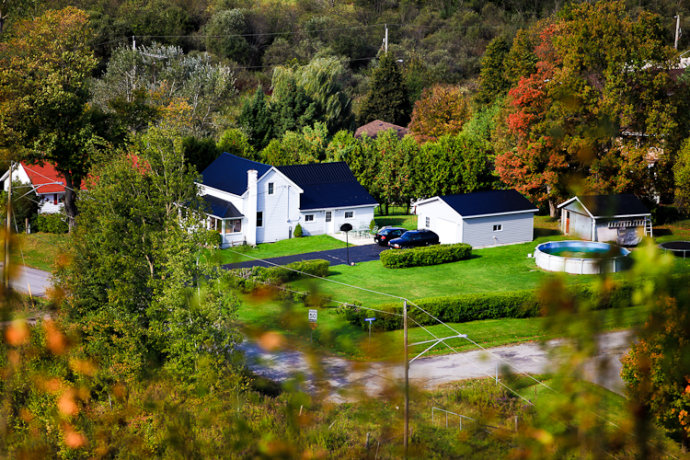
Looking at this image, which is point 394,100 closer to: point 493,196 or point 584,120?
point 493,196

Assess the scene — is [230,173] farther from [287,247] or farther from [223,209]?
[287,247]

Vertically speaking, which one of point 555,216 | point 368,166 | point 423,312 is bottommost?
point 423,312

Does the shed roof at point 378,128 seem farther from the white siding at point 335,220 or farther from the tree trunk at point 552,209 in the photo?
the white siding at point 335,220

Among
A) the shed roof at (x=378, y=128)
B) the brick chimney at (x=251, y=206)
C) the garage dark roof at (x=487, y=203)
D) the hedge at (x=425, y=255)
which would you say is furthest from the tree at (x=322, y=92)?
the hedge at (x=425, y=255)

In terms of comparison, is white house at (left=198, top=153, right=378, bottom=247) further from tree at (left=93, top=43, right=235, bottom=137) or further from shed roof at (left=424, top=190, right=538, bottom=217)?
tree at (left=93, top=43, right=235, bottom=137)

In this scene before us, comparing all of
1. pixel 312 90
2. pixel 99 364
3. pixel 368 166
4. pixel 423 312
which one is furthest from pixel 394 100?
pixel 99 364

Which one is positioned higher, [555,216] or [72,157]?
[72,157]
